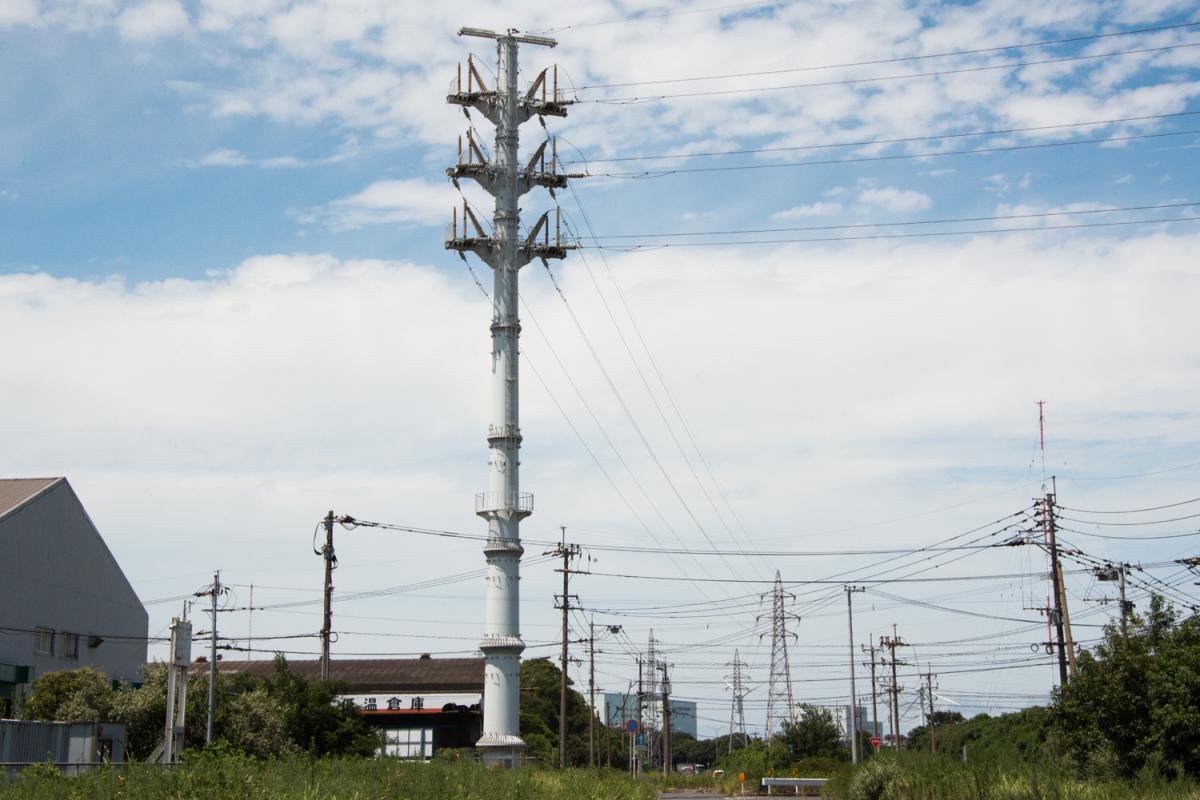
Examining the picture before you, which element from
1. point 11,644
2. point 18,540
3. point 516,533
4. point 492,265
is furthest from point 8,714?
point 492,265

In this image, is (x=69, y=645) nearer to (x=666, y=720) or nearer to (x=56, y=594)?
(x=56, y=594)

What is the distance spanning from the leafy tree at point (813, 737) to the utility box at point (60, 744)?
43689 mm

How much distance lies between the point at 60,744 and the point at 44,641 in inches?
1149

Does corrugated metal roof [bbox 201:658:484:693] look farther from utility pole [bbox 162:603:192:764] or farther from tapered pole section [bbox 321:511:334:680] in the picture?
utility pole [bbox 162:603:192:764]

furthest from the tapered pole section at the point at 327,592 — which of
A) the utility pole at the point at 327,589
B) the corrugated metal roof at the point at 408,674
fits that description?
the corrugated metal roof at the point at 408,674

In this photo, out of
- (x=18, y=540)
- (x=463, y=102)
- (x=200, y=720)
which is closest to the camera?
(x=200, y=720)

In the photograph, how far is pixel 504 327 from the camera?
48688 millimetres

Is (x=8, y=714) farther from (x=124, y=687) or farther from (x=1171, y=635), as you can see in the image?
(x=1171, y=635)

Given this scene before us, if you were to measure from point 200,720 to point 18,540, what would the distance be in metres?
17.2

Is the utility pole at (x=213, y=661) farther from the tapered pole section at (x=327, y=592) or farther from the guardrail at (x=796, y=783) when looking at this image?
the guardrail at (x=796, y=783)

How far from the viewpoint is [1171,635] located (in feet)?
103

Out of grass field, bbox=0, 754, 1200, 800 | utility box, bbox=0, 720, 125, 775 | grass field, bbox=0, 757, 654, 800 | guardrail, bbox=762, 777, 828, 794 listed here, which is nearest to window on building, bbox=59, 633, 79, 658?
utility box, bbox=0, 720, 125, 775

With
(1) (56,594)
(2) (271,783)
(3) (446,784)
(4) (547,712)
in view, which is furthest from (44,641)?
(4) (547,712)

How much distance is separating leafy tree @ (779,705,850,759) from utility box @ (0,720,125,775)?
4369 centimetres
